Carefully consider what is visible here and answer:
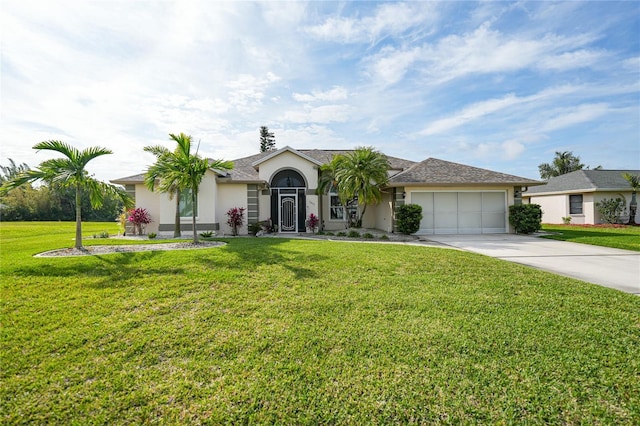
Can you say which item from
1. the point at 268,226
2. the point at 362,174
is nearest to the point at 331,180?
the point at 362,174

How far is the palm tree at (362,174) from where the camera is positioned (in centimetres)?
1591

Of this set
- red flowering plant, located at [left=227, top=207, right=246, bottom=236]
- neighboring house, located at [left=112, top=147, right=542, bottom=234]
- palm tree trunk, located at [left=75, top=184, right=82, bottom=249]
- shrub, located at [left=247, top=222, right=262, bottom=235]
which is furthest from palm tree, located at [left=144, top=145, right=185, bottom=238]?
shrub, located at [left=247, top=222, right=262, bottom=235]

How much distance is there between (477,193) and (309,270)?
14174 millimetres

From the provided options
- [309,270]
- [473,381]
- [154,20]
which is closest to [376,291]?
[309,270]

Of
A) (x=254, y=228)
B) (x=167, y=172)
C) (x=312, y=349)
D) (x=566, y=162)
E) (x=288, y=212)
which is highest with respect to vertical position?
(x=566, y=162)

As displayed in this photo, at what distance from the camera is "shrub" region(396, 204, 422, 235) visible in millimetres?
15602

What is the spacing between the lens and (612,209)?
2166 cm

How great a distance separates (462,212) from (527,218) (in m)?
3.31

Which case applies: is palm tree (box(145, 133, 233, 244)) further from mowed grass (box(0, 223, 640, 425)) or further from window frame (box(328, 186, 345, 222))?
window frame (box(328, 186, 345, 222))

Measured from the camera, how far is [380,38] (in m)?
11.7

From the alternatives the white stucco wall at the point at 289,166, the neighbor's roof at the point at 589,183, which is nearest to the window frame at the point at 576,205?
the neighbor's roof at the point at 589,183

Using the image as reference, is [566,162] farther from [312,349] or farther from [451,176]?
[312,349]

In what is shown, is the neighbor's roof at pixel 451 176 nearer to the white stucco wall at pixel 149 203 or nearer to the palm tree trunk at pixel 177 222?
the palm tree trunk at pixel 177 222

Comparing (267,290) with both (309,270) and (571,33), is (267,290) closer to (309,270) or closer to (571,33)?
(309,270)
